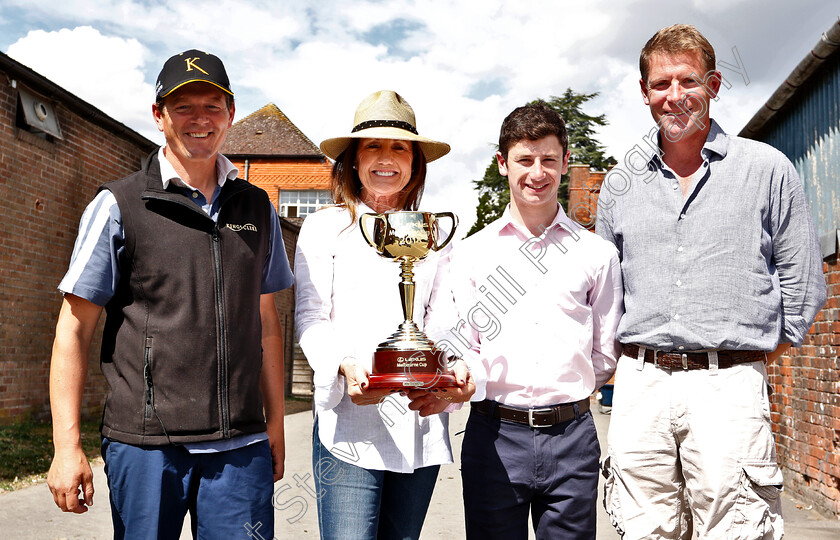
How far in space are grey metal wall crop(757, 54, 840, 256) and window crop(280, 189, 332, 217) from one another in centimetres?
2492

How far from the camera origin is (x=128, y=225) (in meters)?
2.56

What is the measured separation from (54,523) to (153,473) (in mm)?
4064

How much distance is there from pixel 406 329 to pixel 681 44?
1.61m

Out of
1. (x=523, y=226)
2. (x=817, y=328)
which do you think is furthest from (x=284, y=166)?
(x=523, y=226)

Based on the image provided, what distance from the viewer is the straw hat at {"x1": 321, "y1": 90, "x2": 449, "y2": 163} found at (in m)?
2.98

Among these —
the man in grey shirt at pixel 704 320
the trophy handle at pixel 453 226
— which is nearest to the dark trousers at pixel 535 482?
the man in grey shirt at pixel 704 320

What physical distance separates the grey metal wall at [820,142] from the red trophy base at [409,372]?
496 cm

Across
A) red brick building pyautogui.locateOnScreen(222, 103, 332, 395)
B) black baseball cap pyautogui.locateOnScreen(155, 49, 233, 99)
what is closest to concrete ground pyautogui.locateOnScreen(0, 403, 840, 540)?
black baseball cap pyautogui.locateOnScreen(155, 49, 233, 99)

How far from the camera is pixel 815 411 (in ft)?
21.6

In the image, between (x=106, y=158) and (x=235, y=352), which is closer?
(x=235, y=352)

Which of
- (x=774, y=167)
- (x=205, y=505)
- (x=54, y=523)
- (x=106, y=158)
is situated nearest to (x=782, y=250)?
(x=774, y=167)

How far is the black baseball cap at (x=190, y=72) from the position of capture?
106 inches

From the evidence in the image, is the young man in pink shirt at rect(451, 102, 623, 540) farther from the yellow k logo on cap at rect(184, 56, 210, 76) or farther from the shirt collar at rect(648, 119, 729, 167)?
the yellow k logo on cap at rect(184, 56, 210, 76)

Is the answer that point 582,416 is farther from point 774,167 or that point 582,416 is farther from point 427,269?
point 774,167
